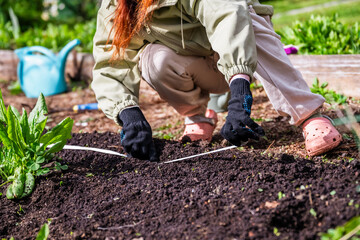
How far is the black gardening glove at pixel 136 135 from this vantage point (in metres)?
1.97

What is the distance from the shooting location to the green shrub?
3029 millimetres

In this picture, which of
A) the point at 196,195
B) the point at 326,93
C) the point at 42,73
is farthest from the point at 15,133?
the point at 42,73

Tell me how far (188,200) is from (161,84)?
2.82 feet

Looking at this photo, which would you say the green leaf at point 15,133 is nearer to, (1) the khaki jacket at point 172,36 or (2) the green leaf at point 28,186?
(2) the green leaf at point 28,186

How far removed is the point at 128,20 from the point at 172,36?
0.85ft

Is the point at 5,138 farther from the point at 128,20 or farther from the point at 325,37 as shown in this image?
the point at 325,37

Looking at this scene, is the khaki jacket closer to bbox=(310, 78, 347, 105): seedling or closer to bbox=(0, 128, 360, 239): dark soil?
bbox=(0, 128, 360, 239): dark soil

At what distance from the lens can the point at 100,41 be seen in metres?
2.21

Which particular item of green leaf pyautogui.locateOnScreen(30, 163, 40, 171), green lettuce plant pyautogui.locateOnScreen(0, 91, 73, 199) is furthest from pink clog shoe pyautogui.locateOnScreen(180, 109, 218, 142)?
green leaf pyautogui.locateOnScreen(30, 163, 40, 171)

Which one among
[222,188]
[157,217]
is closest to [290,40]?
[222,188]

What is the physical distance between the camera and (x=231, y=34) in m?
1.74

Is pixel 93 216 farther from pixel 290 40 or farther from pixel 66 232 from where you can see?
pixel 290 40

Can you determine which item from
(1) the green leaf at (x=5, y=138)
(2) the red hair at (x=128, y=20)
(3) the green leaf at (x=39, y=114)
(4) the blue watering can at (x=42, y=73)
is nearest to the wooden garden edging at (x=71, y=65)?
(4) the blue watering can at (x=42, y=73)

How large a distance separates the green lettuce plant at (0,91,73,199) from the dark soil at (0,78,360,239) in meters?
0.07
